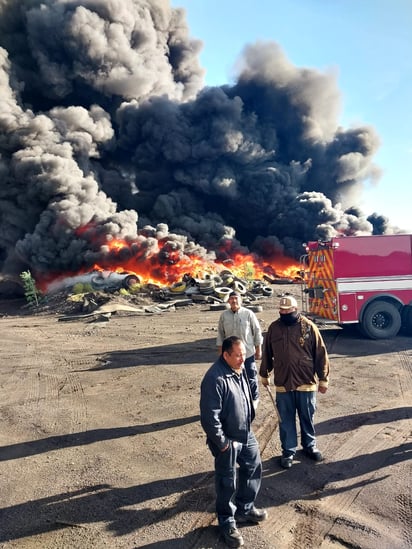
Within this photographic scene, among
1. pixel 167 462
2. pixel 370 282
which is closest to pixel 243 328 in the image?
pixel 167 462

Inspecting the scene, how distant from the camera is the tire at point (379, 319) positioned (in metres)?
11.1

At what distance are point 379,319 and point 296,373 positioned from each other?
747 centimetres

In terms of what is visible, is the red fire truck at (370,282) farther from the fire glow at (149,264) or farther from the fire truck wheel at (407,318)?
the fire glow at (149,264)

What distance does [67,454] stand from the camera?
17.0 ft

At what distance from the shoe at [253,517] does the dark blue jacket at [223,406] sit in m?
0.68

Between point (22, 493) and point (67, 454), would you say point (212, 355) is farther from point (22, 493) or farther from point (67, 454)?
point (22, 493)

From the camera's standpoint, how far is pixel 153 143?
132 ft

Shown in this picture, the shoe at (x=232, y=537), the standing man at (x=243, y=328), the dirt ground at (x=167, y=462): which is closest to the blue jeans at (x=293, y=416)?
the dirt ground at (x=167, y=462)

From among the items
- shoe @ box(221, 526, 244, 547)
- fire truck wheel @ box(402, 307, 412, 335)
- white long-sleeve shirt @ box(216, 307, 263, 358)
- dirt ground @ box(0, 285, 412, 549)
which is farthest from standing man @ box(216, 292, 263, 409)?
fire truck wheel @ box(402, 307, 412, 335)

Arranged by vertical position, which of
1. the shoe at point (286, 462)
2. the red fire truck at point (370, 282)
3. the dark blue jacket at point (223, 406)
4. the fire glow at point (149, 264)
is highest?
the fire glow at point (149, 264)

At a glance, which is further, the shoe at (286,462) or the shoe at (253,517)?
the shoe at (286,462)

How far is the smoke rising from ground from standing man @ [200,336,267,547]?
25.5 m

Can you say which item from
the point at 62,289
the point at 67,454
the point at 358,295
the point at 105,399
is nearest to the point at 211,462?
the point at 67,454

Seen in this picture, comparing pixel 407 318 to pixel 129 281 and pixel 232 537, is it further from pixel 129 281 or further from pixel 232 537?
pixel 129 281
